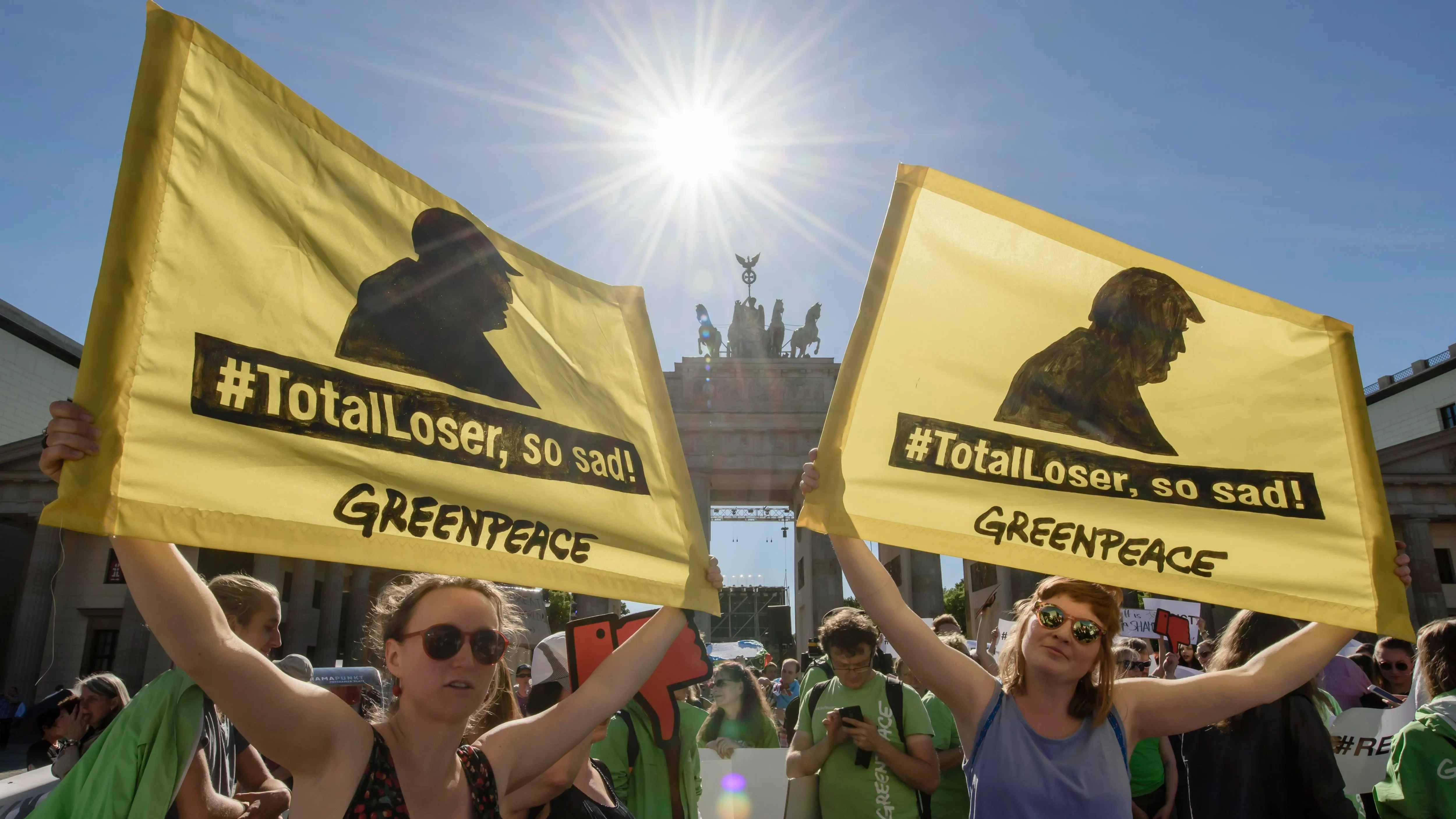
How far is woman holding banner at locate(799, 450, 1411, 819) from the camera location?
2516 millimetres

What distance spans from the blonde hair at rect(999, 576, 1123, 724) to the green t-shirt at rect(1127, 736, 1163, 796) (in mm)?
2539

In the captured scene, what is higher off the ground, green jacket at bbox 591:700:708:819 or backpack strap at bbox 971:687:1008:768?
backpack strap at bbox 971:687:1008:768

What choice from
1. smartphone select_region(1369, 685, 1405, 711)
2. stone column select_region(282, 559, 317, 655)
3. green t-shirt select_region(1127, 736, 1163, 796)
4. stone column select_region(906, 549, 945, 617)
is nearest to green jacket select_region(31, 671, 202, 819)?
green t-shirt select_region(1127, 736, 1163, 796)

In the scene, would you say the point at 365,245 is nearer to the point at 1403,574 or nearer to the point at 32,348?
the point at 1403,574

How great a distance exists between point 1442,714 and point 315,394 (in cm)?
429

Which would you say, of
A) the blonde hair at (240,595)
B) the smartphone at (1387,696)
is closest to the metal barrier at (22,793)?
the blonde hair at (240,595)

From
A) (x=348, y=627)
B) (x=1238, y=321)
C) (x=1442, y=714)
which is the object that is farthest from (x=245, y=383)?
(x=348, y=627)

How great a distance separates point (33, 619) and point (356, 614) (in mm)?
10118

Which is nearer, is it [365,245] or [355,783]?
[355,783]

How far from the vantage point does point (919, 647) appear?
2.64 metres

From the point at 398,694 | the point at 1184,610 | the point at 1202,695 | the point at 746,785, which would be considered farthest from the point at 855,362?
the point at 1184,610

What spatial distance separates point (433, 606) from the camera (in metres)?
2.26

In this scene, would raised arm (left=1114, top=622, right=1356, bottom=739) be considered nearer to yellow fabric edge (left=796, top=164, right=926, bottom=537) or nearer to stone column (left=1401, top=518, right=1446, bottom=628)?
yellow fabric edge (left=796, top=164, right=926, bottom=537)

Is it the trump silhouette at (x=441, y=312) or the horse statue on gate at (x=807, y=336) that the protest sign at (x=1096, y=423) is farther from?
the horse statue on gate at (x=807, y=336)
